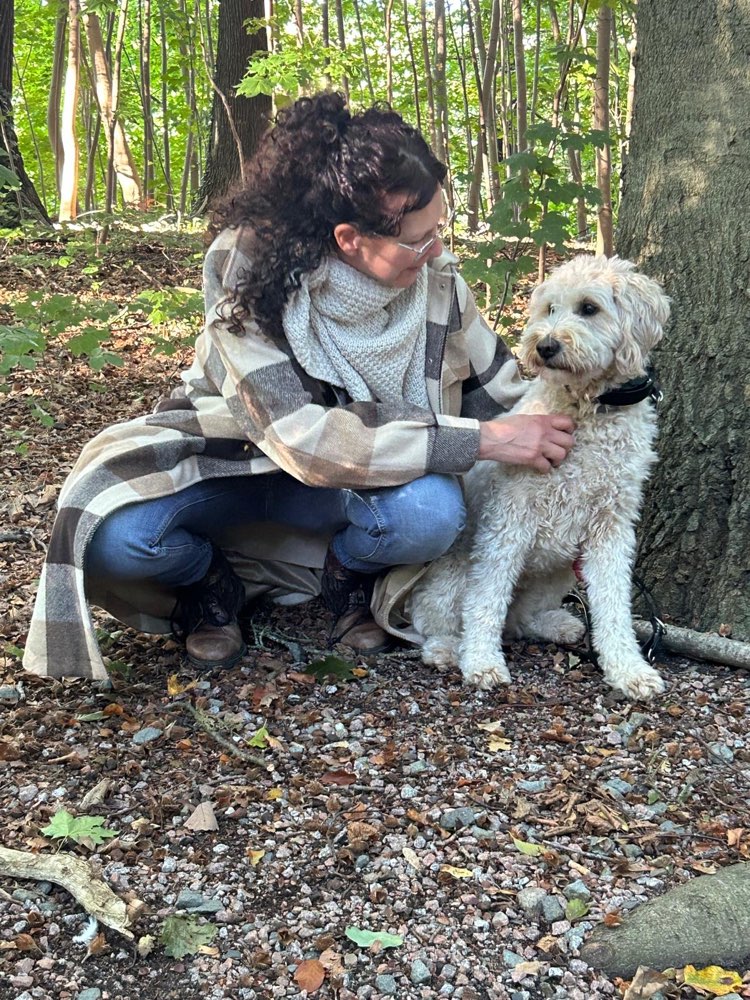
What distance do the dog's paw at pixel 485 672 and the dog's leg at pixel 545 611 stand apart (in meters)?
0.41

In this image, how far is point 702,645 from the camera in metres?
3.26

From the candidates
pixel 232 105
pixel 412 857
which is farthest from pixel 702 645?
pixel 232 105

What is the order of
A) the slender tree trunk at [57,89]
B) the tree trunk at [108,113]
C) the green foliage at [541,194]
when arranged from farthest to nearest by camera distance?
the slender tree trunk at [57,89] → the tree trunk at [108,113] → the green foliage at [541,194]

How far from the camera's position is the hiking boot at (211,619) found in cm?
338

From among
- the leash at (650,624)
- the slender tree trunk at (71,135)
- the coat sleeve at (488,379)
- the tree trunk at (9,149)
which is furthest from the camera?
the slender tree trunk at (71,135)

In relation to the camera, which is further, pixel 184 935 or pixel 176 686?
pixel 176 686

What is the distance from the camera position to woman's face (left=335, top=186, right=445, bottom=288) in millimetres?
2955

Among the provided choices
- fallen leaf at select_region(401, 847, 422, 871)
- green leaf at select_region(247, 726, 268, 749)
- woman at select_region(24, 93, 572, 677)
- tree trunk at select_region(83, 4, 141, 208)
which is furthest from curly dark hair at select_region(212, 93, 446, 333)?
tree trunk at select_region(83, 4, 141, 208)

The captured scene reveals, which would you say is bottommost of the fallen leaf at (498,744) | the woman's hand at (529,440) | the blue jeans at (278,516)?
the fallen leaf at (498,744)

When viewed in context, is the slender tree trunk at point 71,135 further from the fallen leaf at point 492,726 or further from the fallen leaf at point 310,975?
the fallen leaf at point 310,975

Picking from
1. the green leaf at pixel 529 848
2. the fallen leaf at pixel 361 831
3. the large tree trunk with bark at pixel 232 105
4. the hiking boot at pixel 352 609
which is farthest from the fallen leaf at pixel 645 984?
the large tree trunk with bark at pixel 232 105

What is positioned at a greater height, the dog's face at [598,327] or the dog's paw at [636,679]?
the dog's face at [598,327]

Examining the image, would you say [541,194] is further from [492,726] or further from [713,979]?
[713,979]

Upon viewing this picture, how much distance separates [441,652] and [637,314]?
138cm
